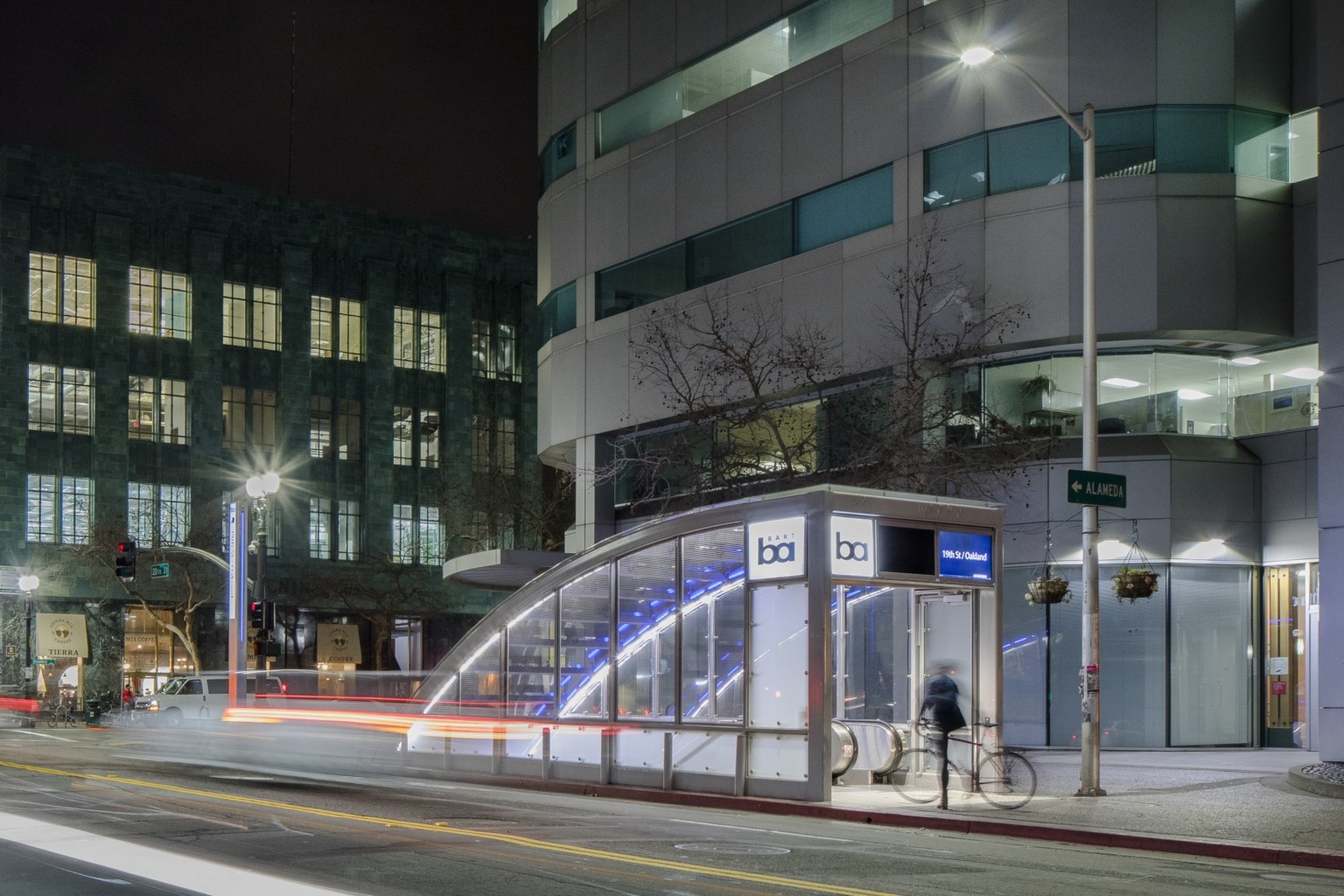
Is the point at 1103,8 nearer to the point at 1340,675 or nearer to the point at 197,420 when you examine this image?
the point at 1340,675

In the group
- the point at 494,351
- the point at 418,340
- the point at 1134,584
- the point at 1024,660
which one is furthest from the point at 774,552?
the point at 494,351

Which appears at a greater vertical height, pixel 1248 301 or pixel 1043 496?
pixel 1248 301

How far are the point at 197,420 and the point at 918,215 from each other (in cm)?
4528

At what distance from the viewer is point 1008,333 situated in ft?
97.1

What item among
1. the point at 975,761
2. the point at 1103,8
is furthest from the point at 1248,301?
the point at 975,761

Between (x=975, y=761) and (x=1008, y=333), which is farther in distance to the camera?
(x=1008, y=333)

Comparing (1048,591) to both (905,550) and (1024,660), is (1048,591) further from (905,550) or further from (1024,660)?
(905,550)

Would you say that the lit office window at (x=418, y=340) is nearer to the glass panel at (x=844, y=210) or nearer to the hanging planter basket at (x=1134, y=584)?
the glass panel at (x=844, y=210)

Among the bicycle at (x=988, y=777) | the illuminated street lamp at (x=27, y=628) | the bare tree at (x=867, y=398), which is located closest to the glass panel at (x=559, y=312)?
the bare tree at (x=867, y=398)

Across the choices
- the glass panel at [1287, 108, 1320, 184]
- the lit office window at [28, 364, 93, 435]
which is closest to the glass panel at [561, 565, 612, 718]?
the glass panel at [1287, 108, 1320, 184]

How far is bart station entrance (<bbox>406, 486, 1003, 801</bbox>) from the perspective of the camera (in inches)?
760

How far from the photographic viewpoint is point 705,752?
20625 millimetres

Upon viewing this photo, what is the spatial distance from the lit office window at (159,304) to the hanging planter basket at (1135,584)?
168ft

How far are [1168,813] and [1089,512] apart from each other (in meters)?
4.35
